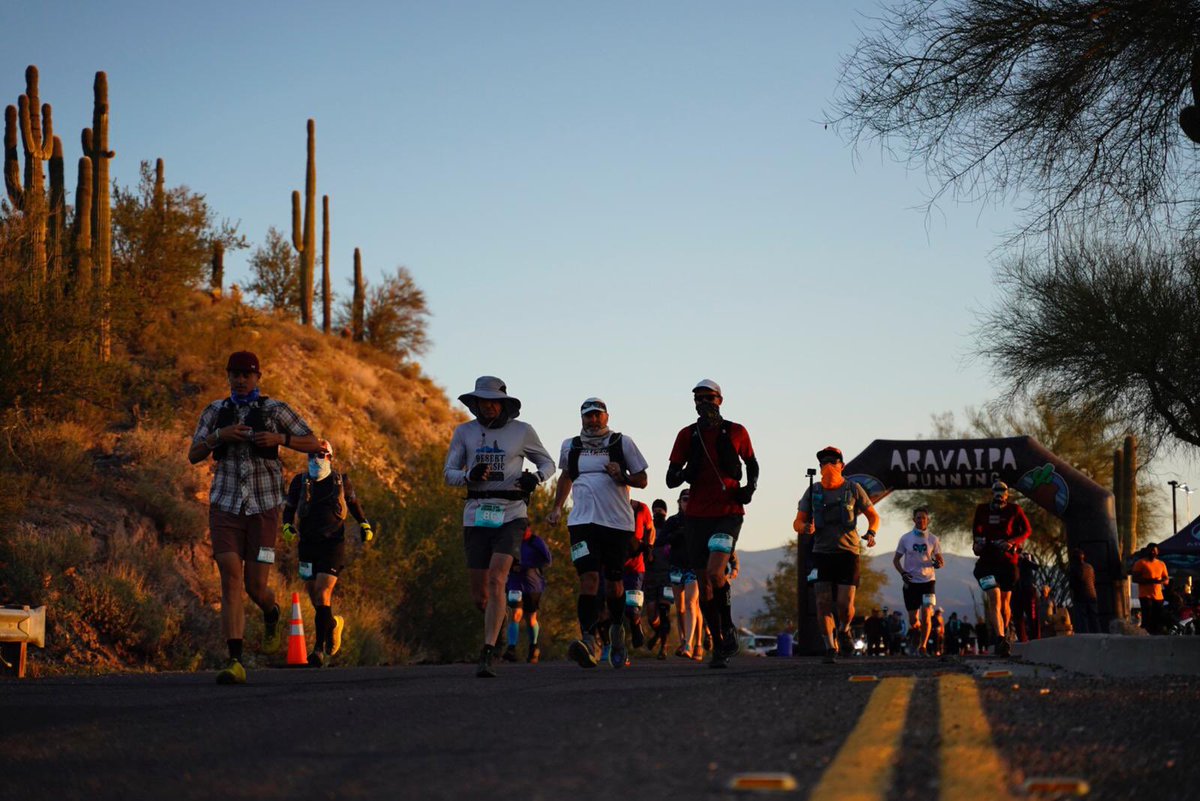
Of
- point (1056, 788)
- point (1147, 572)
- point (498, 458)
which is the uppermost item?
point (498, 458)

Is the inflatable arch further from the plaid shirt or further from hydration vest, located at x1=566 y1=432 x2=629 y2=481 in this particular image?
the plaid shirt

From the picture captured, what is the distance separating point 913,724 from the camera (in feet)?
20.6

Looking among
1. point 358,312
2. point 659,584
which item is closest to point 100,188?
point 659,584

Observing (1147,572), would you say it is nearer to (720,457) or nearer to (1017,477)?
(1017,477)

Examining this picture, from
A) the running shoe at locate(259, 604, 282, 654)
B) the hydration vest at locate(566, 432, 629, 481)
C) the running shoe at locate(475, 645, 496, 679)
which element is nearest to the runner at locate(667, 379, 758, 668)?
the hydration vest at locate(566, 432, 629, 481)

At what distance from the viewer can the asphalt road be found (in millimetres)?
4832

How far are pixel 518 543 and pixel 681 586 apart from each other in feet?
30.9

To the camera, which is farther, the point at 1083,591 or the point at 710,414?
the point at 1083,591

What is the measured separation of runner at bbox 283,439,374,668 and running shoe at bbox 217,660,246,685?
574 centimetres

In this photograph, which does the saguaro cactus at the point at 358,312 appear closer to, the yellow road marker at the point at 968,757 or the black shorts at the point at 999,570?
the black shorts at the point at 999,570

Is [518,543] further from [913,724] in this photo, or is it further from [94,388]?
[94,388]

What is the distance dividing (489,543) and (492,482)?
0.46m

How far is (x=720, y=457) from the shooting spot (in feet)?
43.1

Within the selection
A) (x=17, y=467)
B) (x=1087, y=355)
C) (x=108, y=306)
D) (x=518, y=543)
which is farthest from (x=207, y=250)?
(x=518, y=543)
